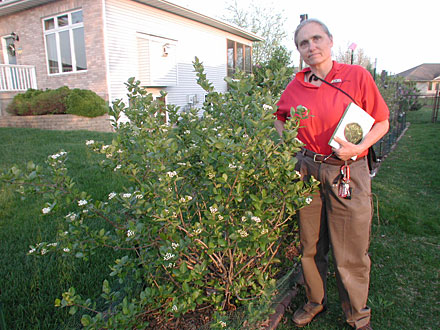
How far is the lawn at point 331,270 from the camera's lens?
235 centimetres

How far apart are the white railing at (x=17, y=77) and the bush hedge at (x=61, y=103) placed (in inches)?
89.7

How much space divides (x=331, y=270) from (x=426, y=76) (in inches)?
2248

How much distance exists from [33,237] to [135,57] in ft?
35.5

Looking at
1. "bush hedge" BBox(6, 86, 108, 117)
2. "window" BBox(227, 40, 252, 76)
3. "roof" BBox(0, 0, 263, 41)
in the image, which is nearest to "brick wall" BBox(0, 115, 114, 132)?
"bush hedge" BBox(6, 86, 108, 117)

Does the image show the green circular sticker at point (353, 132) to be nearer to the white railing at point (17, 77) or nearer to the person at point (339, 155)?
the person at point (339, 155)

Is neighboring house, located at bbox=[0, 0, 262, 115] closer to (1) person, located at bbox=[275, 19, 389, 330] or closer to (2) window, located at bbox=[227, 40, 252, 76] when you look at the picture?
(2) window, located at bbox=[227, 40, 252, 76]

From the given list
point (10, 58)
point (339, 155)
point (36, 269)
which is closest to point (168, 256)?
point (339, 155)

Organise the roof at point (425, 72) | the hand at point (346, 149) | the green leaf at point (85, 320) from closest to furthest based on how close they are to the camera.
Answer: the green leaf at point (85, 320), the hand at point (346, 149), the roof at point (425, 72)

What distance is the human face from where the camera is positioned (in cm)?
207

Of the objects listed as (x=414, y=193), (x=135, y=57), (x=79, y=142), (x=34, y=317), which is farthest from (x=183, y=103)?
(x=34, y=317)

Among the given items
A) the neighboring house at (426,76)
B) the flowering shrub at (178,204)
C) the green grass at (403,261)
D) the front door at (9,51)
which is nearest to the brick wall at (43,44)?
the front door at (9,51)

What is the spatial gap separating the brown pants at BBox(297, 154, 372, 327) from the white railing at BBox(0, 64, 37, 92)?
13762mm

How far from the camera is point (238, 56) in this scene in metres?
21.7

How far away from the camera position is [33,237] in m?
3.20
